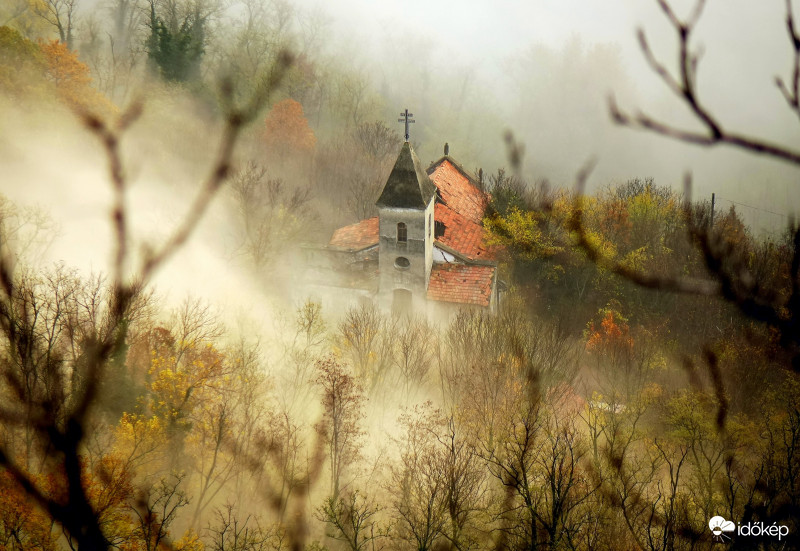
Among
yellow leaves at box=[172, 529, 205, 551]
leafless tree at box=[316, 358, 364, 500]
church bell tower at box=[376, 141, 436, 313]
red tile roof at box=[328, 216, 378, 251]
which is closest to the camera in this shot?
yellow leaves at box=[172, 529, 205, 551]

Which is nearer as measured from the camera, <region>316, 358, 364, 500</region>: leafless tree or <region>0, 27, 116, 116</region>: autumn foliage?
<region>316, 358, 364, 500</region>: leafless tree

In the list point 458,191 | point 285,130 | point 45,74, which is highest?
point 45,74

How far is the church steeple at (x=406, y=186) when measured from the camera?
2583cm

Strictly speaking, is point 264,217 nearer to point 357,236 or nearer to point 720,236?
point 357,236

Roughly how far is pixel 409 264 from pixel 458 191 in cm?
994

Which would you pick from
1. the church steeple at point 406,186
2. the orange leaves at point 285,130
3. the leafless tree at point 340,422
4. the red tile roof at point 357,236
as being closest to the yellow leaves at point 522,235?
the red tile roof at point 357,236

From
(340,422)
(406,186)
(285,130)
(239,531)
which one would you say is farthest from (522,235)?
Answer: (285,130)

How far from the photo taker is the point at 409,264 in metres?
27.0

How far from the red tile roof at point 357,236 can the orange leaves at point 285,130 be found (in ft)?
70.8

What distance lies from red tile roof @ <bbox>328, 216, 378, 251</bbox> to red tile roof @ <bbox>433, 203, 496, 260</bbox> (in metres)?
3.43

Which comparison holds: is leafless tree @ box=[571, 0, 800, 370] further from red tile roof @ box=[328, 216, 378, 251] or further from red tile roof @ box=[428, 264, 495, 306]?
red tile roof @ box=[328, 216, 378, 251]

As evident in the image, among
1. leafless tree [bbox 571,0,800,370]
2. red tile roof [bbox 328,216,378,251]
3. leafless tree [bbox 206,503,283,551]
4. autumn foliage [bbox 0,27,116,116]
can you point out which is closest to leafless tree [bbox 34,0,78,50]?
autumn foliage [bbox 0,27,116,116]

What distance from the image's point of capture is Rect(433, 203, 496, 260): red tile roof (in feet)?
99.1

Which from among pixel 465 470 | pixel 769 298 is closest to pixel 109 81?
pixel 465 470
